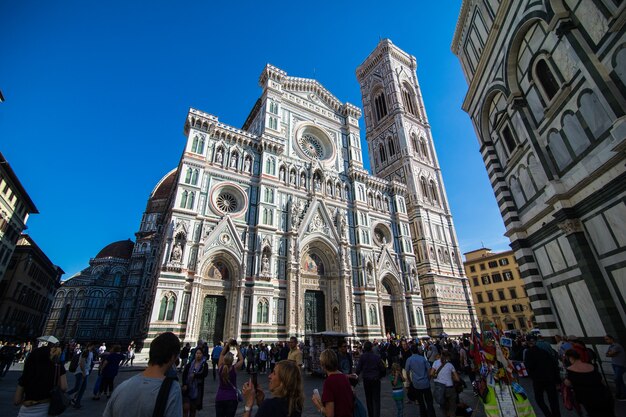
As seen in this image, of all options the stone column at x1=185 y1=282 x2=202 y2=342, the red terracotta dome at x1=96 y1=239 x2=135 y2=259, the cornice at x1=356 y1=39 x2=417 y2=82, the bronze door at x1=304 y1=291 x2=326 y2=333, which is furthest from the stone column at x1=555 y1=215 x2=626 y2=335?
the red terracotta dome at x1=96 y1=239 x2=135 y2=259

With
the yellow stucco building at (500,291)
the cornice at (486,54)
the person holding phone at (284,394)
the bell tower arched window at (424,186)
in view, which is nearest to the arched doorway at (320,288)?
the cornice at (486,54)

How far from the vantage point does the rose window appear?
21.2m

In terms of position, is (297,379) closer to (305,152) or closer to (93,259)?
(305,152)

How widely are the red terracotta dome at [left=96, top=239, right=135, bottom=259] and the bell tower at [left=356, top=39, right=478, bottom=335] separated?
3559 centimetres

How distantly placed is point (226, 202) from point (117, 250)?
92.8ft

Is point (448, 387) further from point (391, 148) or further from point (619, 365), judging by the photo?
point (391, 148)

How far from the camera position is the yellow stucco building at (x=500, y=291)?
39.6m

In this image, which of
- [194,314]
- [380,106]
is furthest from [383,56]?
[194,314]

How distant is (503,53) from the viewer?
413 inches

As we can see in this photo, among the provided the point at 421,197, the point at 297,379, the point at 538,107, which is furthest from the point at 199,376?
the point at 421,197

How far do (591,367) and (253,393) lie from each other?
176 inches

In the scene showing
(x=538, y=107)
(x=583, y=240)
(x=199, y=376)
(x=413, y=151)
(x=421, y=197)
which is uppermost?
(x=413, y=151)

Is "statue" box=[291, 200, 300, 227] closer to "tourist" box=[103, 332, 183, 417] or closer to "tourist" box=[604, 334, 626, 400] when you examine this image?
"tourist" box=[604, 334, 626, 400]

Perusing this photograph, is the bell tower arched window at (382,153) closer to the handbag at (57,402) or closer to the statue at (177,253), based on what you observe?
the statue at (177,253)
